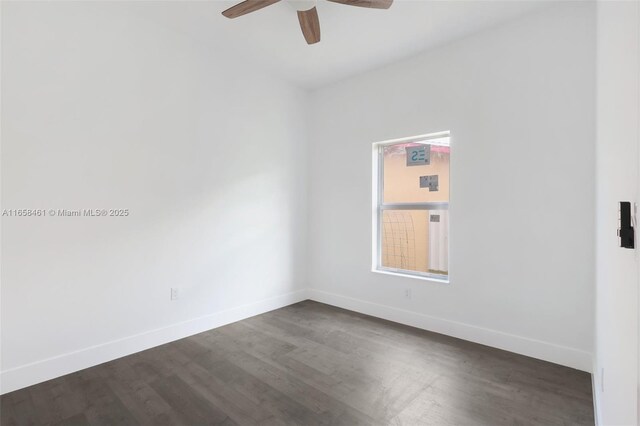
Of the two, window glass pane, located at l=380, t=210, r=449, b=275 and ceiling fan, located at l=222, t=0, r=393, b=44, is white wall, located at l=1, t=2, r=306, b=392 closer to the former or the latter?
ceiling fan, located at l=222, t=0, r=393, b=44

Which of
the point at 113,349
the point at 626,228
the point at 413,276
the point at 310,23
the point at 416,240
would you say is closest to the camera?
the point at 626,228

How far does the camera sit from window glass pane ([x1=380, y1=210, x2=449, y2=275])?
3492 mm

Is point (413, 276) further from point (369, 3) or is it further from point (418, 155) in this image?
point (369, 3)

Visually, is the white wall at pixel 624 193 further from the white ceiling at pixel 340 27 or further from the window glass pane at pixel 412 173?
the window glass pane at pixel 412 173

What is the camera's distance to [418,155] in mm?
3646

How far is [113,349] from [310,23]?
3.22 meters

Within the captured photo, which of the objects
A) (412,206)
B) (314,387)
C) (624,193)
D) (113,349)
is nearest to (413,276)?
(412,206)

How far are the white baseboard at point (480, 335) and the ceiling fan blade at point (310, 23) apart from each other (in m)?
2.95

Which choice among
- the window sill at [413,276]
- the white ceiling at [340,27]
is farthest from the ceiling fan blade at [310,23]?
the window sill at [413,276]

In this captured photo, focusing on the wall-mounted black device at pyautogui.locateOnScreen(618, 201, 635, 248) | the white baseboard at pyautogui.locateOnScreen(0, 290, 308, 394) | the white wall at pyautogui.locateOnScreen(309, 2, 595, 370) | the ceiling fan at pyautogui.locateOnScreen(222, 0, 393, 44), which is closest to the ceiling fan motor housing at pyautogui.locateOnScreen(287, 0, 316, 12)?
the ceiling fan at pyautogui.locateOnScreen(222, 0, 393, 44)

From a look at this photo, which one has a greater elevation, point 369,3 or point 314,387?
point 369,3

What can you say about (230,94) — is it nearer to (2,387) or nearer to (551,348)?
(2,387)

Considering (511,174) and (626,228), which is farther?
(511,174)

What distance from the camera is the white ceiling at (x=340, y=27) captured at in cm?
275
